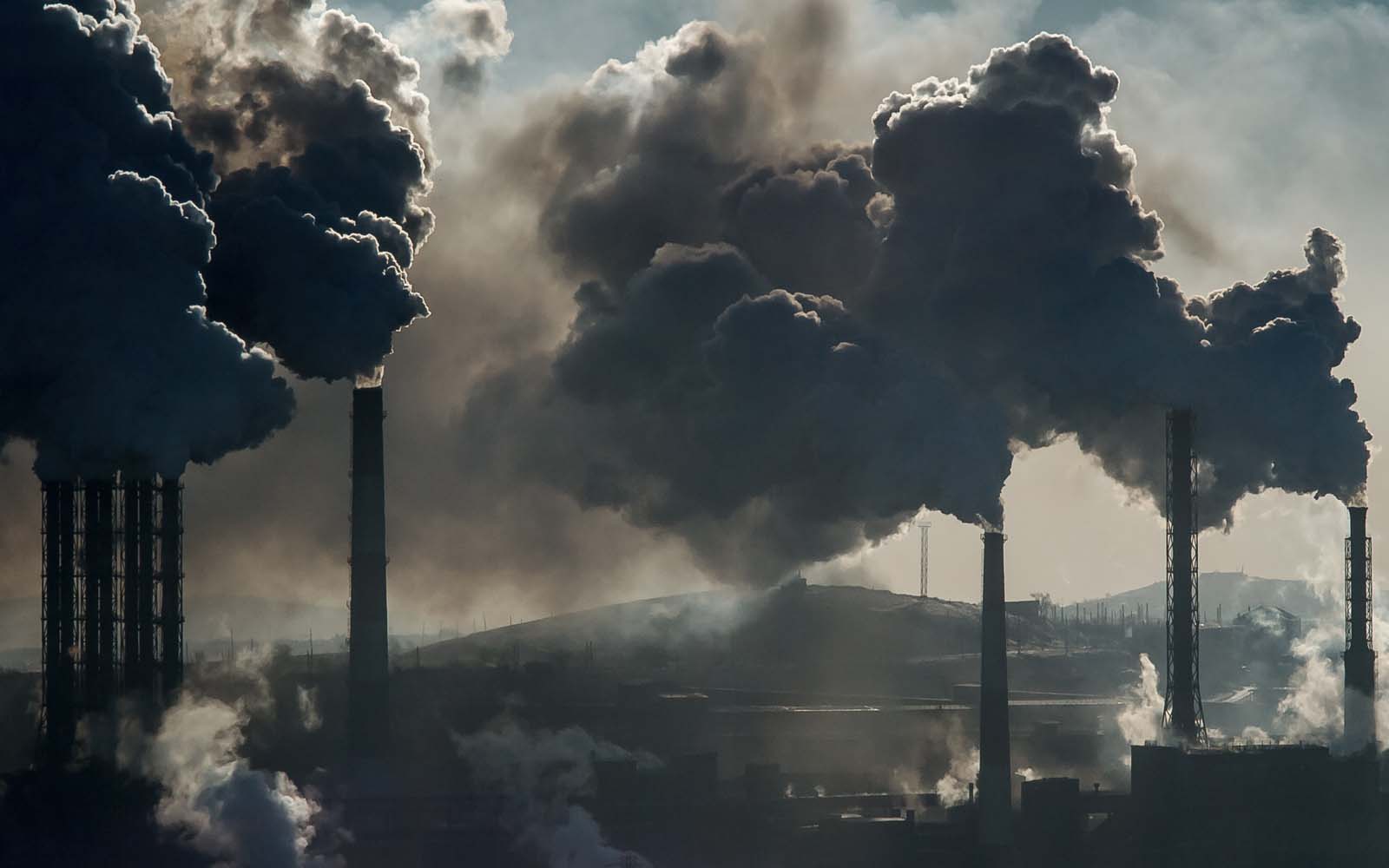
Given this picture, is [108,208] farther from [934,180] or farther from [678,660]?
[678,660]

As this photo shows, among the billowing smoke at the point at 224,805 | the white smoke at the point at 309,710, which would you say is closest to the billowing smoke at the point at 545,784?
the white smoke at the point at 309,710

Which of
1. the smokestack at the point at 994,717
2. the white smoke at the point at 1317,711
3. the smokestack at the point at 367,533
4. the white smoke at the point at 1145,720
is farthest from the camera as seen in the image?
the white smoke at the point at 1317,711

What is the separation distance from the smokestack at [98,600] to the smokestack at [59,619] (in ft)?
1.52

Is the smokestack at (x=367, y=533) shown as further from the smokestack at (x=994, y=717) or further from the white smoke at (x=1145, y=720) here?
the white smoke at (x=1145, y=720)

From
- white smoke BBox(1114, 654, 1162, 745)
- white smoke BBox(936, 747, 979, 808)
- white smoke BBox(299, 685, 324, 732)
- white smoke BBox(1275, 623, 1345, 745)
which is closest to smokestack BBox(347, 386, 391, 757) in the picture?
white smoke BBox(299, 685, 324, 732)

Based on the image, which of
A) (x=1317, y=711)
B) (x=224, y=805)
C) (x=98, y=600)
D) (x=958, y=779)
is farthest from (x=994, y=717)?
(x=1317, y=711)

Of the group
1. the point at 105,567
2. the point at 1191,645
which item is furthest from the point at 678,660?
the point at 105,567

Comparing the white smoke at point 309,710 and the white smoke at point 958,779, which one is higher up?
the white smoke at point 309,710

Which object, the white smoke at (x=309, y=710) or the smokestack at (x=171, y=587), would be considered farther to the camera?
the white smoke at (x=309, y=710)

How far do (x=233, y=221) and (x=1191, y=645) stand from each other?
54.8 m

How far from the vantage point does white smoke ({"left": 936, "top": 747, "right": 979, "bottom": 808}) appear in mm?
113194

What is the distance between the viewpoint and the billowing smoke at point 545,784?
8750 centimetres

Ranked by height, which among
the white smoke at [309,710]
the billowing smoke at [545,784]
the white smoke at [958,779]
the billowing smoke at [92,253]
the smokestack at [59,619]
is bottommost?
the white smoke at [958,779]

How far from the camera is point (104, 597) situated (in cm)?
8556
